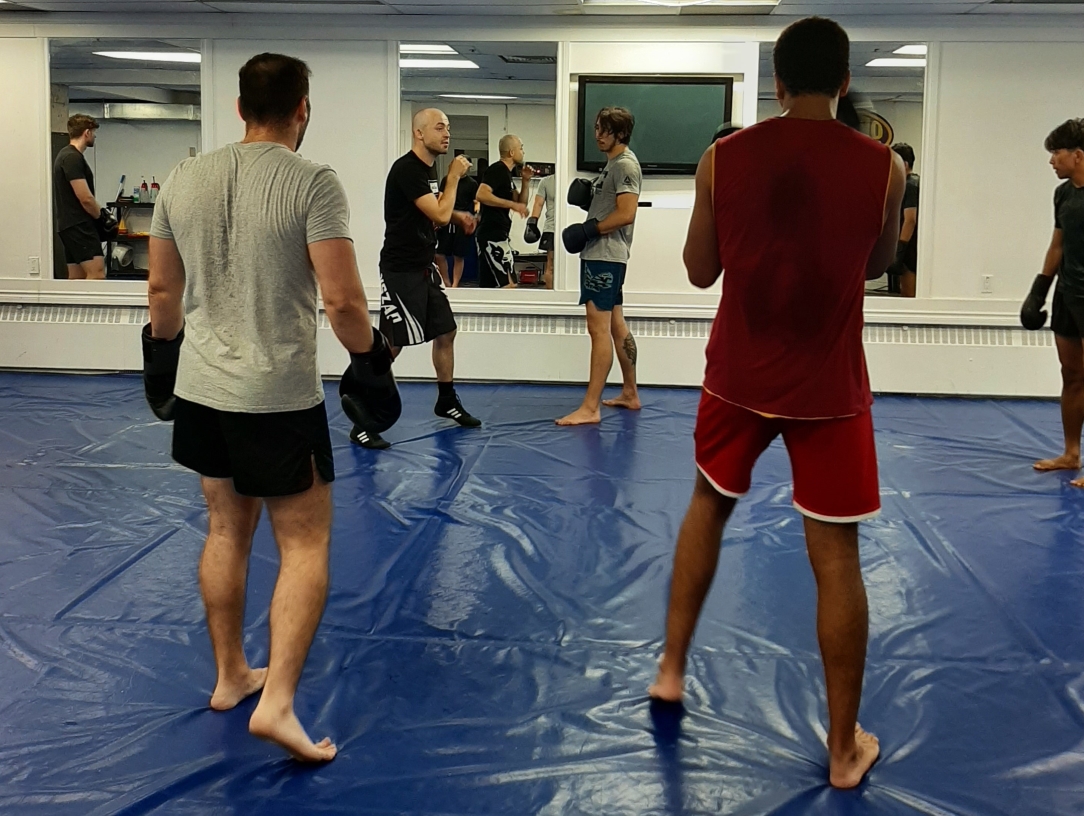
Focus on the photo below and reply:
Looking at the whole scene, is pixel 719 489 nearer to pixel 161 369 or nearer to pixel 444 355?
pixel 161 369

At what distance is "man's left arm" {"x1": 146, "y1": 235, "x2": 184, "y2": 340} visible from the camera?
218 centimetres

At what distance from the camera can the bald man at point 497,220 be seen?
28.2 feet

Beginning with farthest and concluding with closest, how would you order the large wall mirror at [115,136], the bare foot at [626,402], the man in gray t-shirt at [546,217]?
the man in gray t-shirt at [546,217] → the large wall mirror at [115,136] → the bare foot at [626,402]

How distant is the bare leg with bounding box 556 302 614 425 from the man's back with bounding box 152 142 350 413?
368 centimetres

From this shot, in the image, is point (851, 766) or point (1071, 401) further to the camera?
point (1071, 401)

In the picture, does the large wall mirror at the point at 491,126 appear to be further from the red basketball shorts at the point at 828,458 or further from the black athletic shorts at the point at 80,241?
the red basketball shorts at the point at 828,458

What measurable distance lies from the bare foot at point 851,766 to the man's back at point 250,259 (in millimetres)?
1278

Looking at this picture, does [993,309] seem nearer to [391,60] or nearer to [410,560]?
[391,60]

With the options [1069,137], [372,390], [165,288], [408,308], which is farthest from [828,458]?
[408,308]

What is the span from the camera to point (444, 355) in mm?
5496

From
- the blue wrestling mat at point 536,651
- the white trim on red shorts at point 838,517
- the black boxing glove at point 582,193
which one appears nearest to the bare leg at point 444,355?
the blue wrestling mat at point 536,651

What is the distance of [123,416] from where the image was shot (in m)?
5.88

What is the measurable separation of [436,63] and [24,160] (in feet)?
12.2

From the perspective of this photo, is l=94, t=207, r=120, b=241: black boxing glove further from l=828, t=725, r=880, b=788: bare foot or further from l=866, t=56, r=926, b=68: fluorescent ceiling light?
l=828, t=725, r=880, b=788: bare foot
